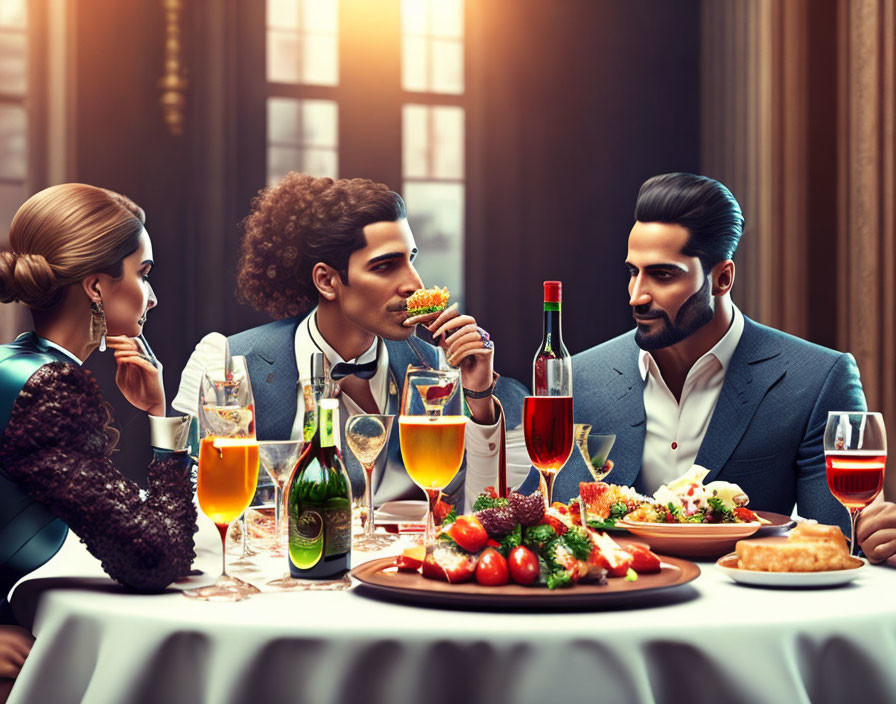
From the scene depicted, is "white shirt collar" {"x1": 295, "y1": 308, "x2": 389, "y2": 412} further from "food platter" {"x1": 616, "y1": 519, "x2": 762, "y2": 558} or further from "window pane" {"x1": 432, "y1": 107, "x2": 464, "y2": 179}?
"window pane" {"x1": 432, "y1": 107, "x2": 464, "y2": 179}

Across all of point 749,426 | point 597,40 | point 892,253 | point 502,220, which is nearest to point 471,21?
point 597,40

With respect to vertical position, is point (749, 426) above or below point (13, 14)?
below

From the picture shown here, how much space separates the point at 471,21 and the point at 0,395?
5040 mm

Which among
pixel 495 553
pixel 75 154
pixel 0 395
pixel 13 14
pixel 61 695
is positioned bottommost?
pixel 61 695

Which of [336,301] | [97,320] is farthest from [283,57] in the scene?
[97,320]

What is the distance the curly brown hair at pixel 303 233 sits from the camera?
2.87 meters

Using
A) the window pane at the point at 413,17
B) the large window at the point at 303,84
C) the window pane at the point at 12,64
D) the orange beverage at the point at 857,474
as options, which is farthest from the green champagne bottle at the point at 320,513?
the window pane at the point at 413,17

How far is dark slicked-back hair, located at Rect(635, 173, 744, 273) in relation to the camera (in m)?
2.31

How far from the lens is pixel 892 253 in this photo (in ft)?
14.2

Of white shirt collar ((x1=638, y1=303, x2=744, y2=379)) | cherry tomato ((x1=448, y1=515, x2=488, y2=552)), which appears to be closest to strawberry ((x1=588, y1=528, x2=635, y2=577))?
cherry tomato ((x1=448, y1=515, x2=488, y2=552))

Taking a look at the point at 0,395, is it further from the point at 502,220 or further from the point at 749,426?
the point at 502,220

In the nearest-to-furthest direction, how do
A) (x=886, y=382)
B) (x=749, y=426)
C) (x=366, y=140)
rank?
(x=749, y=426)
(x=886, y=382)
(x=366, y=140)

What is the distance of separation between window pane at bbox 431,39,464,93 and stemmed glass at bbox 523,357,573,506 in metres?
4.79

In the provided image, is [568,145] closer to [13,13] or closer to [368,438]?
[13,13]
